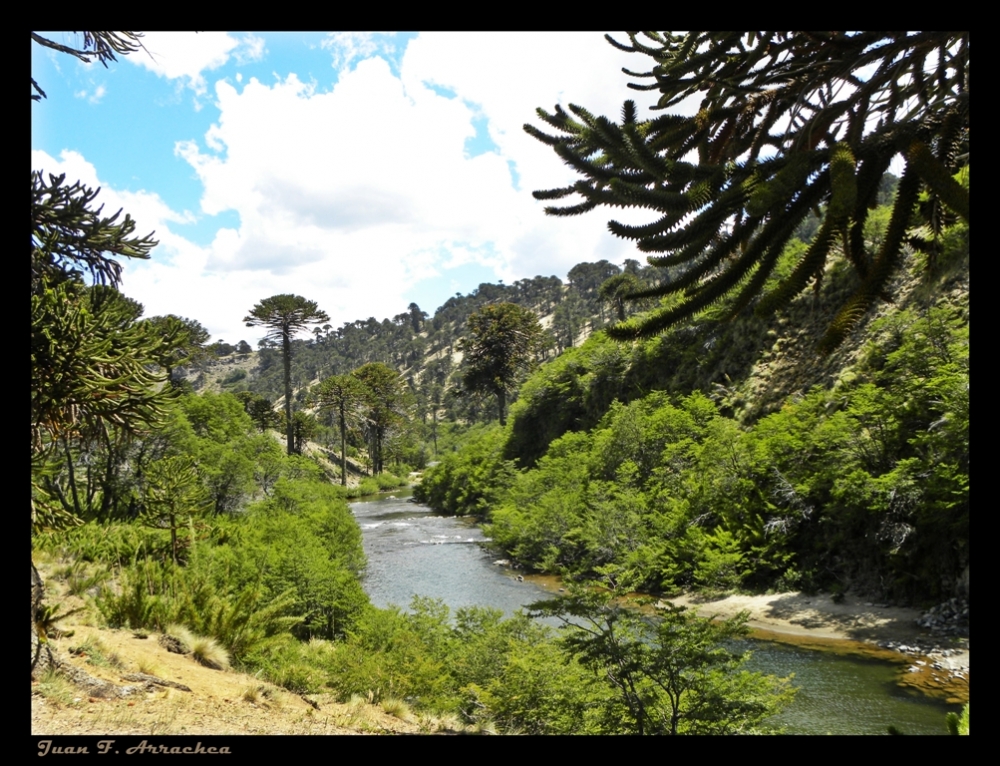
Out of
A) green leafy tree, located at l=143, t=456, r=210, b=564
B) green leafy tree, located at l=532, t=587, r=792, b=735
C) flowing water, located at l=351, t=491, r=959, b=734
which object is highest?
green leafy tree, located at l=143, t=456, r=210, b=564

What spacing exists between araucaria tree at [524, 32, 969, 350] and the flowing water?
30.1 ft

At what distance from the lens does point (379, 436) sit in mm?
63156

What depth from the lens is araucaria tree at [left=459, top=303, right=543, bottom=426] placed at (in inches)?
1940

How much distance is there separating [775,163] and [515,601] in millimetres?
16972

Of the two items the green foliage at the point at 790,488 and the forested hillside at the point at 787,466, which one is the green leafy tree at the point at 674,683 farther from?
the green foliage at the point at 790,488

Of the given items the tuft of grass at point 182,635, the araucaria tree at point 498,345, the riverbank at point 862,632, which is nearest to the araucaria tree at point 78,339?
the tuft of grass at point 182,635

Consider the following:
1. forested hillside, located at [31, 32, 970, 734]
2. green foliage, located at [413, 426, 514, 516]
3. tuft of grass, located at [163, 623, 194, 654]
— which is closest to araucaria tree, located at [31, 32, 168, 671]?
forested hillside, located at [31, 32, 970, 734]

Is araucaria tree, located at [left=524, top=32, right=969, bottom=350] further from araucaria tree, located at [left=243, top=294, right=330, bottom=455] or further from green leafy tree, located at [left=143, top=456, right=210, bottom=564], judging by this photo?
araucaria tree, located at [left=243, top=294, right=330, bottom=455]

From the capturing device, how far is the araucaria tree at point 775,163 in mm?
2879

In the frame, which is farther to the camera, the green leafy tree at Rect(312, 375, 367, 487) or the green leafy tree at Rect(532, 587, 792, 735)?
the green leafy tree at Rect(312, 375, 367, 487)

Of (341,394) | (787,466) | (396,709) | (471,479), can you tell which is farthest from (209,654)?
(341,394)

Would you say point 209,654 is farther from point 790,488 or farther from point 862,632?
point 790,488

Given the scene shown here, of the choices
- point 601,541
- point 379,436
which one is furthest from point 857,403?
point 379,436
